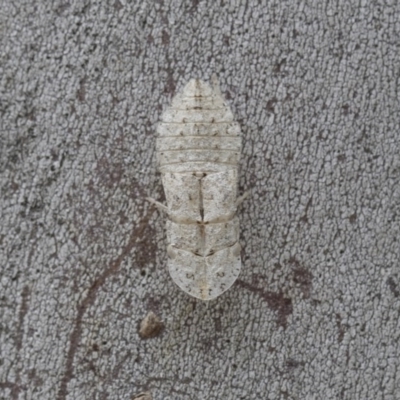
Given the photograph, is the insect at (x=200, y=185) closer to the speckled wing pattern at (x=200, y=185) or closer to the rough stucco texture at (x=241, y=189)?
the speckled wing pattern at (x=200, y=185)

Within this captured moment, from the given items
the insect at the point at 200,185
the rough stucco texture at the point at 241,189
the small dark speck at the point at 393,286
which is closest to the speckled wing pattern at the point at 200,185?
the insect at the point at 200,185

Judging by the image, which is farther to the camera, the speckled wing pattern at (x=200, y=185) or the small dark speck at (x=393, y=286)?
the small dark speck at (x=393, y=286)

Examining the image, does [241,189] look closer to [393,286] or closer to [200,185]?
[200,185]

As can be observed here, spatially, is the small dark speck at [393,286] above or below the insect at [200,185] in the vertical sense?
below

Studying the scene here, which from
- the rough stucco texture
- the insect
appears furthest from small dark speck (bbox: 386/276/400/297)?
the insect

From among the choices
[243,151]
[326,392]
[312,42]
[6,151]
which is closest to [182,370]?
[326,392]
